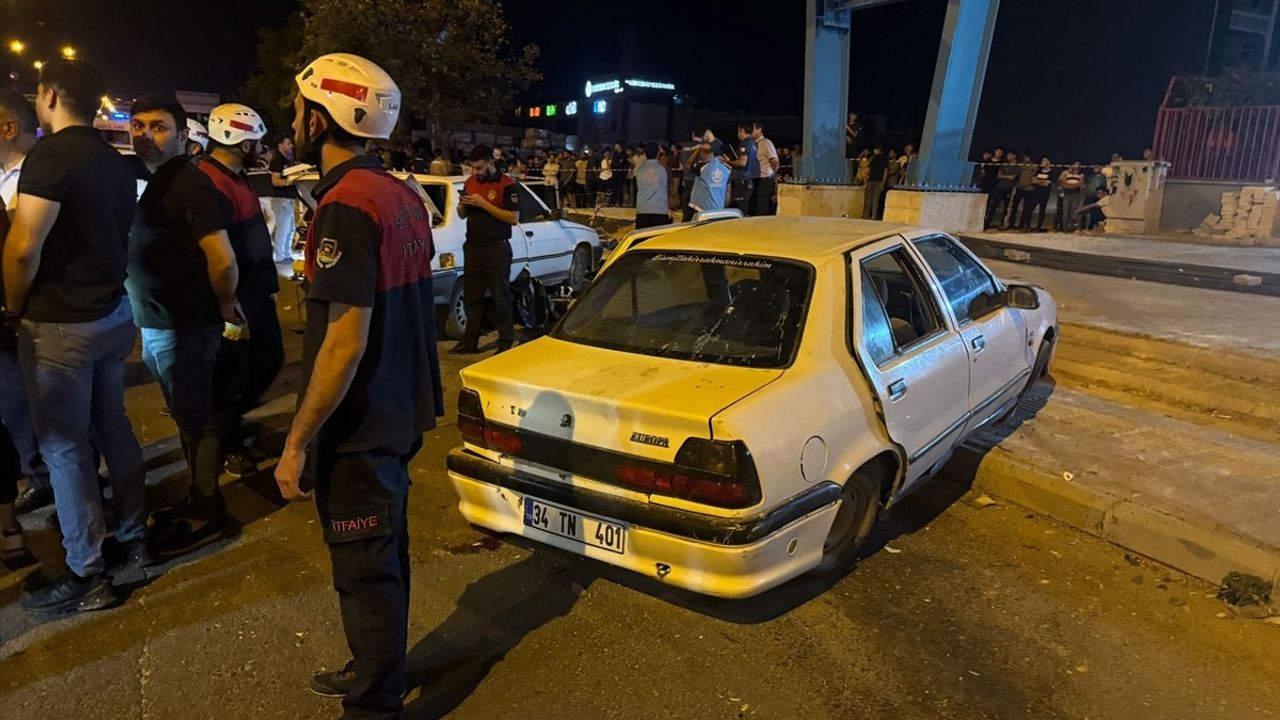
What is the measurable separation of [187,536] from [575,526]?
2040 millimetres

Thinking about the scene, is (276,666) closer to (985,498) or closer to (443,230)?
(985,498)

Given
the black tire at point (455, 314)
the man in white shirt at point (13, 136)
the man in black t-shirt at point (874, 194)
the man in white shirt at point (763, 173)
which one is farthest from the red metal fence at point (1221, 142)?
the man in white shirt at point (13, 136)

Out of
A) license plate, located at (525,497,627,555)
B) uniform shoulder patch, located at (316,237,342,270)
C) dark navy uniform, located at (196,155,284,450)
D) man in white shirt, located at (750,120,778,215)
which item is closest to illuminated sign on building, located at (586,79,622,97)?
man in white shirt, located at (750,120,778,215)

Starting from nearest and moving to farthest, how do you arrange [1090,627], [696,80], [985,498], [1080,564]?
1. [1090,627]
2. [1080,564]
3. [985,498]
4. [696,80]

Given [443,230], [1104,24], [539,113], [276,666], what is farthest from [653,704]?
[539,113]

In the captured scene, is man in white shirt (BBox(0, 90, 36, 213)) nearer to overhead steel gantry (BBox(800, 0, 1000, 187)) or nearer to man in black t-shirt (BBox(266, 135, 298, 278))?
man in black t-shirt (BBox(266, 135, 298, 278))

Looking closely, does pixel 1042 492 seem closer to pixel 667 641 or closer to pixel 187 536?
pixel 667 641

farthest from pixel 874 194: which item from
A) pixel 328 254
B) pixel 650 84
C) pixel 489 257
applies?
pixel 650 84

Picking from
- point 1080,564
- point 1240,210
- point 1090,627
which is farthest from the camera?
point 1240,210

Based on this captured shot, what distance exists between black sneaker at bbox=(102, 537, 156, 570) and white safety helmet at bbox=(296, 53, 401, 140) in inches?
95.3

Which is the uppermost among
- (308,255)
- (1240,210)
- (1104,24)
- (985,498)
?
(1104,24)

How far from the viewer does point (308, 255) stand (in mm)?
2338

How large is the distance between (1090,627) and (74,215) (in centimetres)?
425

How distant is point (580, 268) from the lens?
31.3ft
